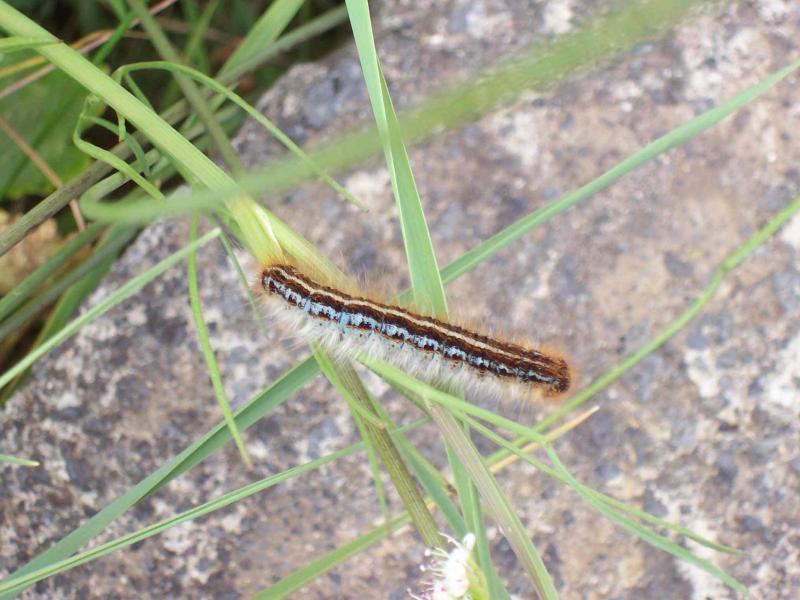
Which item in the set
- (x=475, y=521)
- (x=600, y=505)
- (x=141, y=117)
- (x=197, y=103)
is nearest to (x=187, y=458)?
(x=475, y=521)

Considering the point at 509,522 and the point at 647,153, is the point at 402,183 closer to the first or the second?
the point at 647,153

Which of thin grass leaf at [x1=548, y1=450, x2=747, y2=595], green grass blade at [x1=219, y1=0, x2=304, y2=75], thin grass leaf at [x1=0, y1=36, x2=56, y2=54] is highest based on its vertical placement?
green grass blade at [x1=219, y1=0, x2=304, y2=75]

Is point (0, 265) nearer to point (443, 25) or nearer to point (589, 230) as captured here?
point (443, 25)

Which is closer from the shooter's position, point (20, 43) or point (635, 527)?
point (635, 527)

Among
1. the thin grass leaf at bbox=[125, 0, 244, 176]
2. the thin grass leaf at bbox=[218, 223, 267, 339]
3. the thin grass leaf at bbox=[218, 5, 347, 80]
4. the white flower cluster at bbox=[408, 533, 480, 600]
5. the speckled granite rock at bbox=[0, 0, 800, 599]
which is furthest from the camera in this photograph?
the thin grass leaf at bbox=[218, 5, 347, 80]

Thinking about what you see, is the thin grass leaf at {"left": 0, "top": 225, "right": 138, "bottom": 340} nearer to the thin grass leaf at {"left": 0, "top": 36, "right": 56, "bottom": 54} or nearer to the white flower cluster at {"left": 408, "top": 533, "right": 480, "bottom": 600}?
the thin grass leaf at {"left": 0, "top": 36, "right": 56, "bottom": 54}

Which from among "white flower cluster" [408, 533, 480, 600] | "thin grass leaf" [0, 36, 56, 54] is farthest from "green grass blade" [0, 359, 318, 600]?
"thin grass leaf" [0, 36, 56, 54]

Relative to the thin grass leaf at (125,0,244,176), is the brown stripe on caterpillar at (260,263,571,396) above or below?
below

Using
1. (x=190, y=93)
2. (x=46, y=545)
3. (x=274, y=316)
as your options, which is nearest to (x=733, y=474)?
(x=274, y=316)
